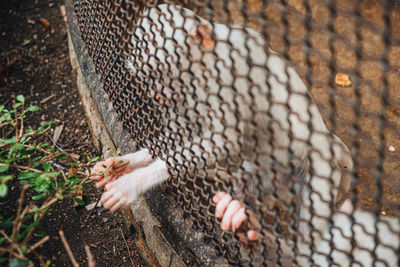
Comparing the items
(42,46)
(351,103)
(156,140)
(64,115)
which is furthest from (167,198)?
(42,46)

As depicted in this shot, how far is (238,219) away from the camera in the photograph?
165 cm

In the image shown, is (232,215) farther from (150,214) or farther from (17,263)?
(17,263)

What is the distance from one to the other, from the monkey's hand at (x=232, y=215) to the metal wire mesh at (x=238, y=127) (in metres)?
0.03

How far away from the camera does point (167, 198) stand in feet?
6.50

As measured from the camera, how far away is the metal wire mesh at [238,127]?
125 centimetres

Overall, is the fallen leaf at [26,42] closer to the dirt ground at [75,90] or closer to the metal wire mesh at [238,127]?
the dirt ground at [75,90]

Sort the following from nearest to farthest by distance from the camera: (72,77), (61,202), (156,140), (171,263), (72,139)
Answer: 1. (171,263)
2. (156,140)
3. (61,202)
4. (72,139)
5. (72,77)

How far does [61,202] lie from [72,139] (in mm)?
720

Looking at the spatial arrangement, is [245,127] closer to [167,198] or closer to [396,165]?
[167,198]

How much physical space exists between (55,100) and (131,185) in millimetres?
1801

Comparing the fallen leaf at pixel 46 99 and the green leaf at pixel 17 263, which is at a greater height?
the green leaf at pixel 17 263

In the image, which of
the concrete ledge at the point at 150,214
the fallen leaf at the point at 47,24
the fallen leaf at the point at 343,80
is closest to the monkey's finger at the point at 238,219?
the concrete ledge at the point at 150,214

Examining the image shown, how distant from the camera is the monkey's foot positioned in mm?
1984

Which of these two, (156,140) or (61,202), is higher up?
(156,140)
